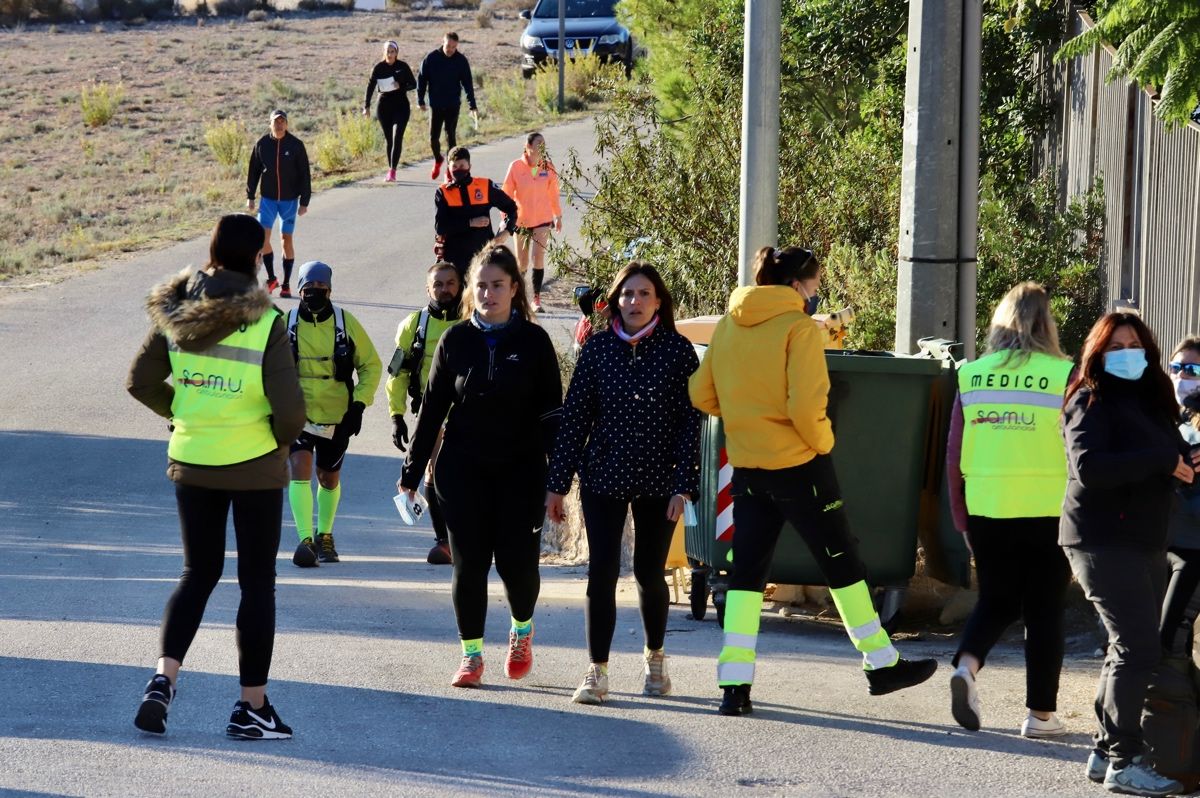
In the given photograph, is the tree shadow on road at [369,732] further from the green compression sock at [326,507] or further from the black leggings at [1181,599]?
the green compression sock at [326,507]

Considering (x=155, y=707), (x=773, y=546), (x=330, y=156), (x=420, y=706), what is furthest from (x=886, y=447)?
(x=330, y=156)

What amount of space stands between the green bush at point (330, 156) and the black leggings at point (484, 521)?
2212 centimetres

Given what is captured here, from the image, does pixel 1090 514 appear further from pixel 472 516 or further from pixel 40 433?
pixel 40 433

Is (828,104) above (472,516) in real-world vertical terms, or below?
above

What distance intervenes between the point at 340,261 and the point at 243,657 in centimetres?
1501

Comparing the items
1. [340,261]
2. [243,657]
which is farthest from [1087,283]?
[340,261]

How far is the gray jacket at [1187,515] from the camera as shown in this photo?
18.5 feet

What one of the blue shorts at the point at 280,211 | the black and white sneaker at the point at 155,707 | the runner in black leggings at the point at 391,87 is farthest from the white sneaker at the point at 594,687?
the runner in black leggings at the point at 391,87

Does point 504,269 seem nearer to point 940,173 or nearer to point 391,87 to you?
point 940,173

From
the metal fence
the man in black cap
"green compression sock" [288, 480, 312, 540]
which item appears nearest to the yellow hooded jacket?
the metal fence

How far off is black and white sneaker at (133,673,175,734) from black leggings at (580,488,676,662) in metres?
1.56

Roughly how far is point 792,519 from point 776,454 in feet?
0.86

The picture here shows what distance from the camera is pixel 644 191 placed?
12.7 meters

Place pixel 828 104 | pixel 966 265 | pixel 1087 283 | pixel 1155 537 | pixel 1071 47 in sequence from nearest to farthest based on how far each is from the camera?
pixel 1155 537
pixel 966 265
pixel 1071 47
pixel 1087 283
pixel 828 104
